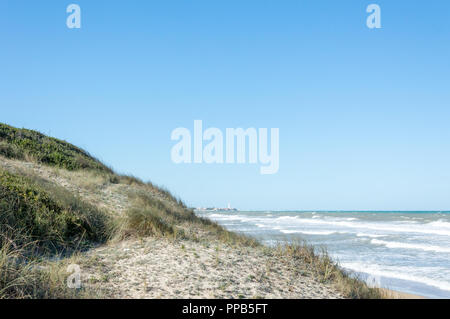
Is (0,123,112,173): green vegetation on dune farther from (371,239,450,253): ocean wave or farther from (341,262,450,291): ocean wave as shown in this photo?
(371,239,450,253): ocean wave

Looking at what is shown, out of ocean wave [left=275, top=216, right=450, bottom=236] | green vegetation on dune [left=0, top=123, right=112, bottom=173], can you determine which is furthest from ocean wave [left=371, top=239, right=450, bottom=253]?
green vegetation on dune [left=0, top=123, right=112, bottom=173]

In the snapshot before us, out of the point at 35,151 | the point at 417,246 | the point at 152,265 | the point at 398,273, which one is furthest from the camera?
the point at 417,246

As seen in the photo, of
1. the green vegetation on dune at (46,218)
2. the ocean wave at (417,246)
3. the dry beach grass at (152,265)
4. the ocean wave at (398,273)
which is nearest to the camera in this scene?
the dry beach grass at (152,265)

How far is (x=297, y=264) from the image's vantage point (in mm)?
7945

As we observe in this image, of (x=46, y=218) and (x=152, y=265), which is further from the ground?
(x=46, y=218)

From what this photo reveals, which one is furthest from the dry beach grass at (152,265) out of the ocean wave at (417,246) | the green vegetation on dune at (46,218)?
the ocean wave at (417,246)

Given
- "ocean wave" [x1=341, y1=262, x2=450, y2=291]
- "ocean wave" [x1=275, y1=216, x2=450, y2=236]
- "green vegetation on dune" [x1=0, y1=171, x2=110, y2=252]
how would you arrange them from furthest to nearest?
"ocean wave" [x1=275, y1=216, x2=450, y2=236] → "ocean wave" [x1=341, y1=262, x2=450, y2=291] → "green vegetation on dune" [x1=0, y1=171, x2=110, y2=252]

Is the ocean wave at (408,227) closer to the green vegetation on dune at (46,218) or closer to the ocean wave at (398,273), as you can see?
the ocean wave at (398,273)

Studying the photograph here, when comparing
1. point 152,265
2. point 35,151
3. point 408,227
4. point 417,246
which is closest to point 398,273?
point 417,246

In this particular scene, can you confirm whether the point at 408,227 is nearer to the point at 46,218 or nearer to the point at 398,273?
the point at 398,273

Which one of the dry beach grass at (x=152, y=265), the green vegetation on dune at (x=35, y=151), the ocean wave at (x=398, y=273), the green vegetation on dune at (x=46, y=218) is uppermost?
the green vegetation on dune at (x=35, y=151)

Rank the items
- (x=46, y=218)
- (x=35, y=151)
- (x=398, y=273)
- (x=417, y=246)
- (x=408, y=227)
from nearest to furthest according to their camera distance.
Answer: (x=46, y=218) → (x=398, y=273) → (x=35, y=151) → (x=417, y=246) → (x=408, y=227)

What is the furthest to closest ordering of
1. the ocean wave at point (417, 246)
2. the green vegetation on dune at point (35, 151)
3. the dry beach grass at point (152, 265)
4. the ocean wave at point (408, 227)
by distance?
the ocean wave at point (408, 227), the ocean wave at point (417, 246), the green vegetation on dune at point (35, 151), the dry beach grass at point (152, 265)
